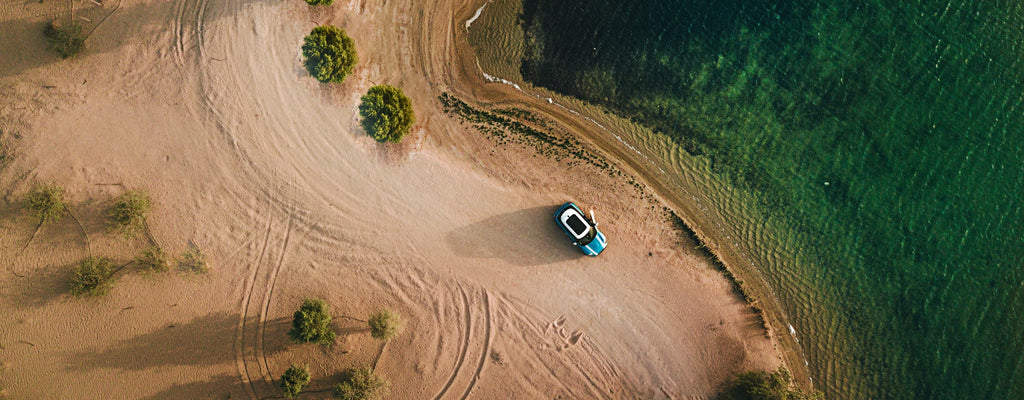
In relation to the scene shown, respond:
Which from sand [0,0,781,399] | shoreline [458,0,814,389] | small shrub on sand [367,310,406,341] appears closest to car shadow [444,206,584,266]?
sand [0,0,781,399]

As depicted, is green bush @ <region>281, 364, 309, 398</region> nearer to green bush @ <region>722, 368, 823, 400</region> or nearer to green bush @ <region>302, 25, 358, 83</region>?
green bush @ <region>302, 25, 358, 83</region>

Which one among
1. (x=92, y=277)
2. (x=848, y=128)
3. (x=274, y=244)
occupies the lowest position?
(x=92, y=277)

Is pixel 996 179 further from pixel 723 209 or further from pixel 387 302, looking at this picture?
pixel 387 302

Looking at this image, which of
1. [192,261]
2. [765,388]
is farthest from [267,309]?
[765,388]

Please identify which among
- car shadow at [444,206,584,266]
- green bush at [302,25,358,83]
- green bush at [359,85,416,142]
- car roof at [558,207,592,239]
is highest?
green bush at [302,25,358,83]

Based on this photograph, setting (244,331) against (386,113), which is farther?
(244,331)

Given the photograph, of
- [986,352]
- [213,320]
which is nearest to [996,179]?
[986,352]

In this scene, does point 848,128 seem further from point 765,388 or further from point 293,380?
point 293,380

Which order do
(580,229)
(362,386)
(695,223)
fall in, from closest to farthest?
(362,386)
(580,229)
(695,223)

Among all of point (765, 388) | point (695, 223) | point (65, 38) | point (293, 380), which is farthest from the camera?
point (695, 223)
